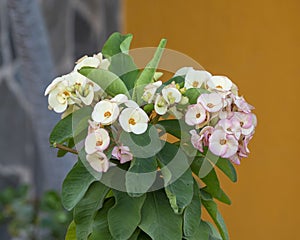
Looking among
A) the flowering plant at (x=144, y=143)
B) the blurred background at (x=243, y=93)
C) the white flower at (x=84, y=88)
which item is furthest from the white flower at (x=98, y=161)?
the blurred background at (x=243, y=93)

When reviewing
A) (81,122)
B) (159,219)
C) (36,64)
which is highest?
(81,122)

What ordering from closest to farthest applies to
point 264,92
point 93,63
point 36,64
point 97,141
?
point 97,141
point 93,63
point 36,64
point 264,92

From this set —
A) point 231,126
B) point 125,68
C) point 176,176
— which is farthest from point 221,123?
point 125,68

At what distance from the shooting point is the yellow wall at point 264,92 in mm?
2748

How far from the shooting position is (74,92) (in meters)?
1.15

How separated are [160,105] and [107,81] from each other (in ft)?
0.37

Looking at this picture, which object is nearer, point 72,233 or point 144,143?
point 144,143

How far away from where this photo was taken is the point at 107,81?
3.79 ft

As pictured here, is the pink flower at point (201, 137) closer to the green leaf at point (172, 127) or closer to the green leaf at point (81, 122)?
the green leaf at point (172, 127)

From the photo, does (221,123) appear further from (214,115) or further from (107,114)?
(107,114)

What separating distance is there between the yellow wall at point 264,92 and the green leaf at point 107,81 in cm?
171

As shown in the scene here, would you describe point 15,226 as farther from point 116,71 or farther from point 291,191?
point 116,71

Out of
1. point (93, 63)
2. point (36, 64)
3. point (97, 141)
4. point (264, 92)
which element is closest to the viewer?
point (97, 141)

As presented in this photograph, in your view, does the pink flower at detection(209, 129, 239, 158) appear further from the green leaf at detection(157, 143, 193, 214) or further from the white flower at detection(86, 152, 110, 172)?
the white flower at detection(86, 152, 110, 172)
